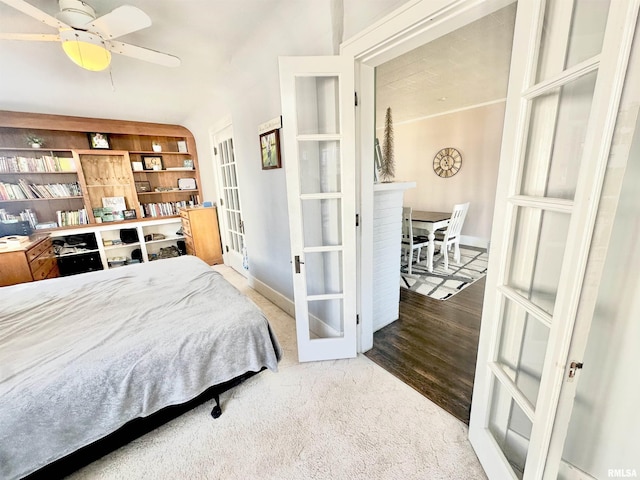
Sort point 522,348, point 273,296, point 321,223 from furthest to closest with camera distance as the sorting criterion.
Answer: point 273,296
point 321,223
point 522,348

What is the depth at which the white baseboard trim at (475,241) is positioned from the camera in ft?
15.6

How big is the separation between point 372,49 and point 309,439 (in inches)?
88.2

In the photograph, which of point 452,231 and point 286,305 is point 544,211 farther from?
point 452,231

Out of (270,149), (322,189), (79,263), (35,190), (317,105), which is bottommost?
(79,263)

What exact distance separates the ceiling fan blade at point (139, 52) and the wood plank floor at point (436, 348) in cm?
279

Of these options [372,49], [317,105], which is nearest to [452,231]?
[317,105]

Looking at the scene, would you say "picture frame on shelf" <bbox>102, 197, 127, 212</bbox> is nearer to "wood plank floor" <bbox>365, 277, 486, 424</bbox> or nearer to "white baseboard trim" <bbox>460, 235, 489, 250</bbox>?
"wood plank floor" <bbox>365, 277, 486, 424</bbox>

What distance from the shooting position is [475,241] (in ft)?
16.1

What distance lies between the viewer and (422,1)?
3.81 feet

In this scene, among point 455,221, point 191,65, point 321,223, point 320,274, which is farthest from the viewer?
point 455,221

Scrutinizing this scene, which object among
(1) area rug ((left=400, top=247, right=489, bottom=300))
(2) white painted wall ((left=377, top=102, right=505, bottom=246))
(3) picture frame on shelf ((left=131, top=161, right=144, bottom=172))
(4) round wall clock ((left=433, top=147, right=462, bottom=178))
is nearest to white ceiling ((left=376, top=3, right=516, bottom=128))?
(2) white painted wall ((left=377, top=102, right=505, bottom=246))

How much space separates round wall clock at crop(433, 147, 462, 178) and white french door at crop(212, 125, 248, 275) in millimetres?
4036

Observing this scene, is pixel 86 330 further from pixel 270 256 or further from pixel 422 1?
pixel 422 1

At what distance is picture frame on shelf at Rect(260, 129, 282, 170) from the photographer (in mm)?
2285
